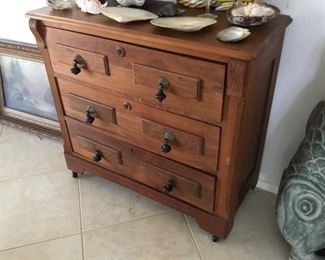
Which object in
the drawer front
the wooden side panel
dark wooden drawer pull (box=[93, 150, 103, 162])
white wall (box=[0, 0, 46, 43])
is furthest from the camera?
white wall (box=[0, 0, 46, 43])

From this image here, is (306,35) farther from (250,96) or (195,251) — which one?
(195,251)

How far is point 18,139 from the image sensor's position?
76.2 inches

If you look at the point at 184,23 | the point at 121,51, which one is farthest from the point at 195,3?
the point at 121,51

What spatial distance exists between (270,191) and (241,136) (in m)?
0.60

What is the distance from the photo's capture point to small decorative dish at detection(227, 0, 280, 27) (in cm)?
95

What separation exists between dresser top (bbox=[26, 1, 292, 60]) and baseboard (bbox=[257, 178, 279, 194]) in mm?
739

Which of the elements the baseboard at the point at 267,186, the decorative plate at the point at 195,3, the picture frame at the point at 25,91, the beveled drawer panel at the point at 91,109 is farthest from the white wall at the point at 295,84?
the picture frame at the point at 25,91

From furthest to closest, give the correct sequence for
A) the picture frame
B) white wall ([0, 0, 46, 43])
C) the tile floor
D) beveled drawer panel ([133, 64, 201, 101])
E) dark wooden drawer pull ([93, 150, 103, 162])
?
the picture frame, white wall ([0, 0, 46, 43]), dark wooden drawer pull ([93, 150, 103, 162]), the tile floor, beveled drawer panel ([133, 64, 201, 101])

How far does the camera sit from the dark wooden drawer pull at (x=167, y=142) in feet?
3.69

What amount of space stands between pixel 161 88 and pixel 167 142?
210 mm

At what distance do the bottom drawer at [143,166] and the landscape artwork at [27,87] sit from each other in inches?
20.1

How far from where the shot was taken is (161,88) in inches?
Result: 39.9

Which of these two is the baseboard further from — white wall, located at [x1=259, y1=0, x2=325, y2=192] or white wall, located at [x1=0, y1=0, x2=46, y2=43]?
white wall, located at [x1=0, y1=0, x2=46, y2=43]

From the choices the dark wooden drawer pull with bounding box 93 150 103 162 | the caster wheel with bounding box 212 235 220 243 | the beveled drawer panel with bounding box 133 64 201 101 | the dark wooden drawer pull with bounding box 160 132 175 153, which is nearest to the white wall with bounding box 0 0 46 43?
the dark wooden drawer pull with bounding box 93 150 103 162
